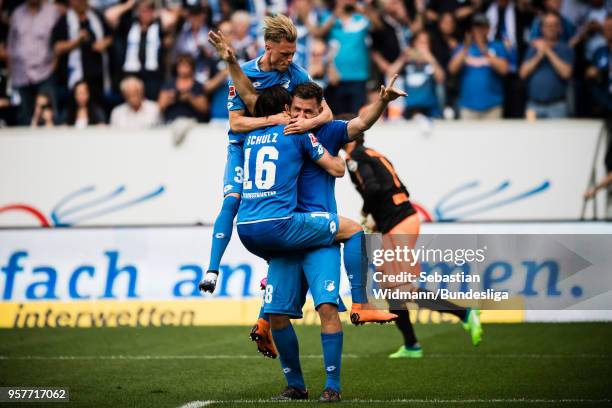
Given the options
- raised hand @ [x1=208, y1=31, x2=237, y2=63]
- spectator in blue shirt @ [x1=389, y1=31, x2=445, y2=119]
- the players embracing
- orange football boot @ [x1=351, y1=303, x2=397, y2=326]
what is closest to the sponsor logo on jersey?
the players embracing

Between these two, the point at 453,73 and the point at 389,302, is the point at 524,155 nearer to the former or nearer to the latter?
the point at 453,73

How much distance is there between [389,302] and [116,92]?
309 inches

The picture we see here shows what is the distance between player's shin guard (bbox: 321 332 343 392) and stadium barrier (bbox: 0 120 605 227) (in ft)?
26.1

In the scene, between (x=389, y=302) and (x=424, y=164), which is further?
(x=424, y=164)

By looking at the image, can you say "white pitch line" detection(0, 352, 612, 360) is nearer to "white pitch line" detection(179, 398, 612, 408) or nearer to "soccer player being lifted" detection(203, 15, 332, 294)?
"white pitch line" detection(179, 398, 612, 408)

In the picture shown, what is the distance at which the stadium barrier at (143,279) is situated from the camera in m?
14.4

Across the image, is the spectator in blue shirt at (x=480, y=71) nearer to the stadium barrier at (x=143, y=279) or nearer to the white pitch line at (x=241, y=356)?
the stadium barrier at (x=143, y=279)

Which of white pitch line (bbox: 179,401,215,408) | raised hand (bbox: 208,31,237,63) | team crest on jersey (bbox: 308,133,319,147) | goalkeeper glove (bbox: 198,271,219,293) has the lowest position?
white pitch line (bbox: 179,401,215,408)

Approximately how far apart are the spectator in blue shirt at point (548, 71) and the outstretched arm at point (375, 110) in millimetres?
8881

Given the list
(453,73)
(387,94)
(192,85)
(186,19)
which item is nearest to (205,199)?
(192,85)

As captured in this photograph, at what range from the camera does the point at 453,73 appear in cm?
1697

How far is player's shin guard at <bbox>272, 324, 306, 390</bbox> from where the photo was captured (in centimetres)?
842
